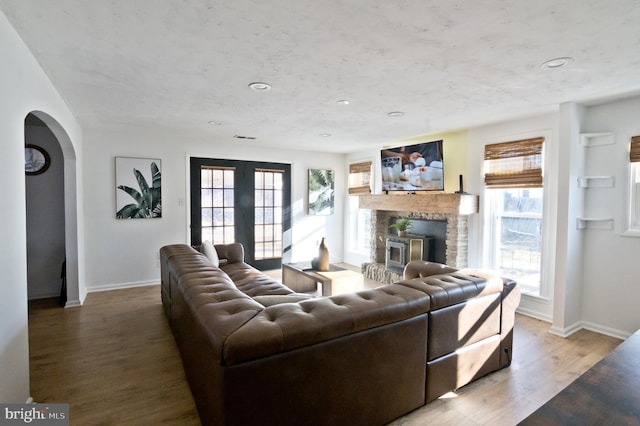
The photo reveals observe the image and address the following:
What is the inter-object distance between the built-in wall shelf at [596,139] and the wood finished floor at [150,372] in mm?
1957

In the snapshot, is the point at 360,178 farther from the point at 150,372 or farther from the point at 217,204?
the point at 150,372

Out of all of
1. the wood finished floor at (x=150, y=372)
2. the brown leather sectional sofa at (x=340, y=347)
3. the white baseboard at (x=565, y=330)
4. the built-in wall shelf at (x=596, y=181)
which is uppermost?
the built-in wall shelf at (x=596, y=181)

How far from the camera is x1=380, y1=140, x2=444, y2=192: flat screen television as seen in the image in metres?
4.62

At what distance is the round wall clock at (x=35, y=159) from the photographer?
4270mm

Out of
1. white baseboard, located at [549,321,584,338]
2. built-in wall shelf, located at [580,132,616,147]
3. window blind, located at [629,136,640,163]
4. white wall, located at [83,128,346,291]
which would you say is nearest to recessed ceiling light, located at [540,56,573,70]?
built-in wall shelf, located at [580,132,616,147]

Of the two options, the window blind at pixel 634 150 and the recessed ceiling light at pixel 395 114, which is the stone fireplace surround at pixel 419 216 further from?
the window blind at pixel 634 150

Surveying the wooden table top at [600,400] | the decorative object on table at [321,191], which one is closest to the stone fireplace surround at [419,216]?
the decorative object on table at [321,191]

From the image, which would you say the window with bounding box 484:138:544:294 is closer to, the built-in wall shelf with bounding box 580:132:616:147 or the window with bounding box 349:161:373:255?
the built-in wall shelf with bounding box 580:132:616:147

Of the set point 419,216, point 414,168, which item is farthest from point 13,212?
point 419,216

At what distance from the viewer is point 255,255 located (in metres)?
6.02

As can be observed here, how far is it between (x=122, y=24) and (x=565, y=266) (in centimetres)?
422

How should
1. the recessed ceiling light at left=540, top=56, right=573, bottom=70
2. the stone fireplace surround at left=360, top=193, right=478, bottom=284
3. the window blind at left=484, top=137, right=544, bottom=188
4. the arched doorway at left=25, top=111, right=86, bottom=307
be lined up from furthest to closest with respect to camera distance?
the stone fireplace surround at left=360, top=193, right=478, bottom=284, the arched doorway at left=25, top=111, right=86, bottom=307, the window blind at left=484, top=137, right=544, bottom=188, the recessed ceiling light at left=540, top=56, right=573, bottom=70

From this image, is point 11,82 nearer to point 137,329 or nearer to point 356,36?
point 356,36

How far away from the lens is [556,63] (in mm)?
2293
